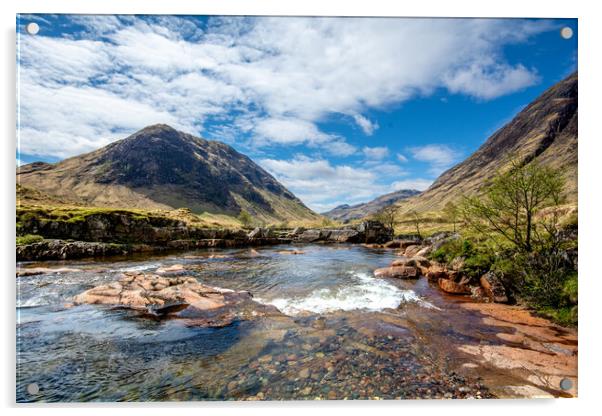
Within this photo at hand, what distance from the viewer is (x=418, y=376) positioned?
5637 mm

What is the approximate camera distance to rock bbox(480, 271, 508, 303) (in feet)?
35.6

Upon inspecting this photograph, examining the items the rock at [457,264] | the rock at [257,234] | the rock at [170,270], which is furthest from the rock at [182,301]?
the rock at [257,234]

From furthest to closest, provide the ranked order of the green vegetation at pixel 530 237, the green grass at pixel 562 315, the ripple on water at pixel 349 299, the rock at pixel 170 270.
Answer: the rock at pixel 170 270 → the ripple on water at pixel 349 299 → the green vegetation at pixel 530 237 → the green grass at pixel 562 315

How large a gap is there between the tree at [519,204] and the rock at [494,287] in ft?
5.73

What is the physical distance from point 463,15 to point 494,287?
9983 mm

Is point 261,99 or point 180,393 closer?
point 180,393

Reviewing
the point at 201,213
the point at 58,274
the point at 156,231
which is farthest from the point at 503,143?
the point at 58,274

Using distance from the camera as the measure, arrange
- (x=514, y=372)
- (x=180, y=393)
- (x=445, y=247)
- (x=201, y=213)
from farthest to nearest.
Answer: (x=201, y=213)
(x=445, y=247)
(x=514, y=372)
(x=180, y=393)

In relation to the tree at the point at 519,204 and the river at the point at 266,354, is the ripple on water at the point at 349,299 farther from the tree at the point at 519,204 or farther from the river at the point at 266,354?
the tree at the point at 519,204

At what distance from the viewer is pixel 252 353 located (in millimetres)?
6602

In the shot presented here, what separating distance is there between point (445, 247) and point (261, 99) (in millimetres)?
16316

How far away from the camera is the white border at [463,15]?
6352 millimetres
